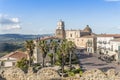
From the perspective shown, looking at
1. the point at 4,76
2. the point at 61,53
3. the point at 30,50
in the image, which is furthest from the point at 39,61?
the point at 4,76

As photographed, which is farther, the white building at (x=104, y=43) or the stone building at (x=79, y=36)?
the stone building at (x=79, y=36)

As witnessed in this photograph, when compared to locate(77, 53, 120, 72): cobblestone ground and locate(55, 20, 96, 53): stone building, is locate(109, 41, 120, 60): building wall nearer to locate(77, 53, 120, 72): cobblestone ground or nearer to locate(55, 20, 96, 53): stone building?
locate(77, 53, 120, 72): cobblestone ground

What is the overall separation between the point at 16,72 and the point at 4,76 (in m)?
0.88

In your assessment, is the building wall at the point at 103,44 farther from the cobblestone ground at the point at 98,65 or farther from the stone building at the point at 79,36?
the cobblestone ground at the point at 98,65

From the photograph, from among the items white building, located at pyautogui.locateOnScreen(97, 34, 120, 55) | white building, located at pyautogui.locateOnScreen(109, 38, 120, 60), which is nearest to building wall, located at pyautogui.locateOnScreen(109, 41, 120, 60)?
white building, located at pyautogui.locateOnScreen(109, 38, 120, 60)

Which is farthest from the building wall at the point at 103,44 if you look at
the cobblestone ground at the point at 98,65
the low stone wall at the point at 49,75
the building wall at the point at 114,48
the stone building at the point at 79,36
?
the low stone wall at the point at 49,75

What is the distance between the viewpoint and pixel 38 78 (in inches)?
738

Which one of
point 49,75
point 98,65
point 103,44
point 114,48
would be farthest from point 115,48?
point 49,75

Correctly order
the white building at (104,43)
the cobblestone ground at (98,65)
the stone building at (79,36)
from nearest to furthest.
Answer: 1. the cobblestone ground at (98,65)
2. the white building at (104,43)
3. the stone building at (79,36)

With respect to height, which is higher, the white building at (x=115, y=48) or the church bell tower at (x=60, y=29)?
the church bell tower at (x=60, y=29)

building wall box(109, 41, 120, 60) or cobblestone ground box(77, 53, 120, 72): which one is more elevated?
building wall box(109, 41, 120, 60)

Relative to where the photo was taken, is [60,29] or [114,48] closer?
[114,48]

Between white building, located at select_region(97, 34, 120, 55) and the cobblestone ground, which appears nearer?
the cobblestone ground

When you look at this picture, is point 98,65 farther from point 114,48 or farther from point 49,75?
point 49,75
